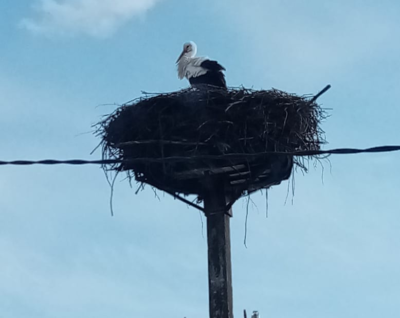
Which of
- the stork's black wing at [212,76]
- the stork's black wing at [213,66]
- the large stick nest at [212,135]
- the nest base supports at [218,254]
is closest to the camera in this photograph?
the nest base supports at [218,254]

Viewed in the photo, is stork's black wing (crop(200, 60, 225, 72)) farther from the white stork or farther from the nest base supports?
the nest base supports

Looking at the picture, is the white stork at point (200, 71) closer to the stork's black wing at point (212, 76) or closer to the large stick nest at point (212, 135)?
the stork's black wing at point (212, 76)

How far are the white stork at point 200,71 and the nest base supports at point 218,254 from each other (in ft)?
7.70

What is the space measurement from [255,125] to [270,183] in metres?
0.48

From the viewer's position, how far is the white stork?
9.27 m

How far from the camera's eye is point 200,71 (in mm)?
9570

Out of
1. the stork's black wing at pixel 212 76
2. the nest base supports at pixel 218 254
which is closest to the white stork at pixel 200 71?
the stork's black wing at pixel 212 76

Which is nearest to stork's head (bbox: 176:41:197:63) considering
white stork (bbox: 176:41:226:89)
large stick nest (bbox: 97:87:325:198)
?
white stork (bbox: 176:41:226:89)

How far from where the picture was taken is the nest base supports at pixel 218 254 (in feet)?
20.5

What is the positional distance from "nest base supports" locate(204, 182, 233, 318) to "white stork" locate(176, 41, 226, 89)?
7.70ft

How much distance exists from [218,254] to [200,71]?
348cm

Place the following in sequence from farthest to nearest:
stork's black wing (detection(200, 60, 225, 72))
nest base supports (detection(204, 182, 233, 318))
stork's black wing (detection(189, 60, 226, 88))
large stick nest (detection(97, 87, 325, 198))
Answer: stork's black wing (detection(200, 60, 225, 72)) < stork's black wing (detection(189, 60, 226, 88)) < large stick nest (detection(97, 87, 325, 198)) < nest base supports (detection(204, 182, 233, 318))

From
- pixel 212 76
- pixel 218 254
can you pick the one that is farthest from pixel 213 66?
pixel 218 254

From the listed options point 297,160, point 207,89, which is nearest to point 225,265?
point 297,160
